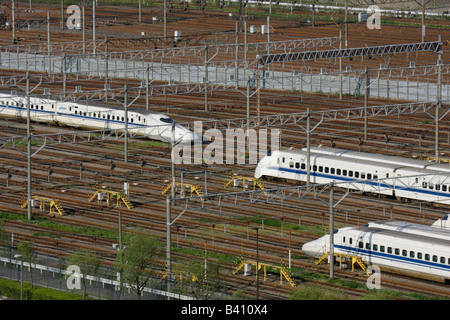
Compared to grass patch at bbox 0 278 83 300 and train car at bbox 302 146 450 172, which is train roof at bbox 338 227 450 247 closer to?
train car at bbox 302 146 450 172

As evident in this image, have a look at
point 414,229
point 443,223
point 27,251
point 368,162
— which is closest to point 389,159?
point 368,162

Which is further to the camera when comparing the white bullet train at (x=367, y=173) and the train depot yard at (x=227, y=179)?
the white bullet train at (x=367, y=173)

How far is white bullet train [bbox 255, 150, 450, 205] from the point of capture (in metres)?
53.8

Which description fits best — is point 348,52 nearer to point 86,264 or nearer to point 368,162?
point 368,162

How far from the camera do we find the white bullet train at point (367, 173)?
53.8 metres

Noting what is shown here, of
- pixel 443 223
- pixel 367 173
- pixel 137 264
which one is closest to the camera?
pixel 137 264

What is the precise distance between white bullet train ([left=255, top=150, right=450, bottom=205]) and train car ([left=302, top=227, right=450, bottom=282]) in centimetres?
720

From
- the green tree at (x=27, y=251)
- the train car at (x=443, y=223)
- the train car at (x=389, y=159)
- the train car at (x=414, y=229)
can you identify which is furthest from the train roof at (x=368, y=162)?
the green tree at (x=27, y=251)

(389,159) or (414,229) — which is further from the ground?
(389,159)

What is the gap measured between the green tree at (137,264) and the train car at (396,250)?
8.82 m

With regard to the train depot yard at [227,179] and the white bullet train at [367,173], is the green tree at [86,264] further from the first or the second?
the white bullet train at [367,173]

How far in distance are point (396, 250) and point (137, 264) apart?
431 inches

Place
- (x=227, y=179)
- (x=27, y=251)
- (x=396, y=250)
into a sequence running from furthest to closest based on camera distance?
(x=227, y=179), (x=396, y=250), (x=27, y=251)

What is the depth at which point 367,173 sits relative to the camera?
5619 centimetres
